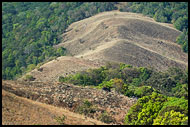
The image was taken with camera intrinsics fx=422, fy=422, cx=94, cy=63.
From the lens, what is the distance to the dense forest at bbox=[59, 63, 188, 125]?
2372 cm

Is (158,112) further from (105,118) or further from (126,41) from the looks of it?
(126,41)

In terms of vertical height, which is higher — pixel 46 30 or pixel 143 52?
pixel 143 52

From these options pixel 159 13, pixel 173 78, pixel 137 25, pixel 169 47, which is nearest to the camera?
pixel 173 78

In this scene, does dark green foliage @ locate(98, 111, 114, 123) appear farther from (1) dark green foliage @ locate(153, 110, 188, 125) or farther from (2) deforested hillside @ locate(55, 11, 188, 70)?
(2) deforested hillside @ locate(55, 11, 188, 70)

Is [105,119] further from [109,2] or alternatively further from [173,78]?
[109,2]

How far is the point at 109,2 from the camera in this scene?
4099 inches

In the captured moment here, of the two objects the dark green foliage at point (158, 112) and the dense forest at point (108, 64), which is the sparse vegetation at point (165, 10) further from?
the dark green foliage at point (158, 112)

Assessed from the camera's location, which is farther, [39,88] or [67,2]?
[67,2]

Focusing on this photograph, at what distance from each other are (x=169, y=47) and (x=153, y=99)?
4831 cm

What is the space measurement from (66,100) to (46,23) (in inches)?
2949

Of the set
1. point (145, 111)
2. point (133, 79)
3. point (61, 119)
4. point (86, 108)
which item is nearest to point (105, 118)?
point (86, 108)

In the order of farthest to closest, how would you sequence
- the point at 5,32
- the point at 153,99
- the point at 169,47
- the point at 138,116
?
the point at 5,32 → the point at 169,47 → the point at 153,99 → the point at 138,116

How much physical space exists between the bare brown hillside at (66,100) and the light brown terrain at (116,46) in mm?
15249

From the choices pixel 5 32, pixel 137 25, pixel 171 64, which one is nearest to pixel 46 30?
pixel 5 32
